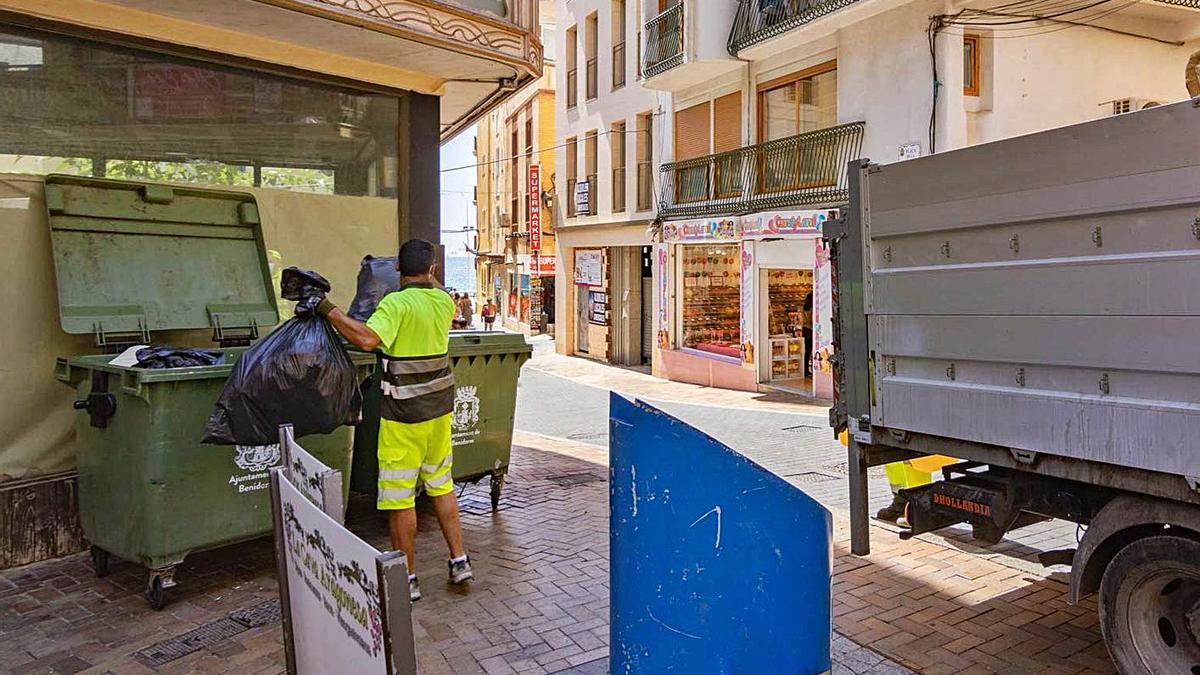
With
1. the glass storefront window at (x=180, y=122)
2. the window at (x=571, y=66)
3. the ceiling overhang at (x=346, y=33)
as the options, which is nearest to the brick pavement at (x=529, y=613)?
the glass storefront window at (x=180, y=122)

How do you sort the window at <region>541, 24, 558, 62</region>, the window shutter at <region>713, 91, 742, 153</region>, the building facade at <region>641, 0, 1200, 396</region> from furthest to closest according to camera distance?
1. the window at <region>541, 24, 558, 62</region>
2. the window shutter at <region>713, 91, 742, 153</region>
3. the building facade at <region>641, 0, 1200, 396</region>

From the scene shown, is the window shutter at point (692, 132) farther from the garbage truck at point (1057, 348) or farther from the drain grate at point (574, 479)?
the garbage truck at point (1057, 348)

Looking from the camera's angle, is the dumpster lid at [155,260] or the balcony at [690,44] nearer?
the dumpster lid at [155,260]

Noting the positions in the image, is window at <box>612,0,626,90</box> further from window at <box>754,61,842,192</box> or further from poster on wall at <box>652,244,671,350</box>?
window at <box>754,61,842,192</box>

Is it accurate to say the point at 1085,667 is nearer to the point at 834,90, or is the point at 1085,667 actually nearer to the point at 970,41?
the point at 970,41

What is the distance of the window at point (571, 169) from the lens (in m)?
23.8

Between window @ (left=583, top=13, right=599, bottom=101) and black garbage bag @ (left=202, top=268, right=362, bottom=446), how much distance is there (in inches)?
765

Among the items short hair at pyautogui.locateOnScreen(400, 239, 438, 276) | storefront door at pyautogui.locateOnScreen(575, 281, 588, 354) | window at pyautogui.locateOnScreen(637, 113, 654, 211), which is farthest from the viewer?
storefront door at pyautogui.locateOnScreen(575, 281, 588, 354)

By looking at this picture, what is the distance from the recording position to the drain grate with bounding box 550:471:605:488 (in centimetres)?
755

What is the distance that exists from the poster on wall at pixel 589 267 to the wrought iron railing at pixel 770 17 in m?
8.10

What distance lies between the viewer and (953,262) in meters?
4.05

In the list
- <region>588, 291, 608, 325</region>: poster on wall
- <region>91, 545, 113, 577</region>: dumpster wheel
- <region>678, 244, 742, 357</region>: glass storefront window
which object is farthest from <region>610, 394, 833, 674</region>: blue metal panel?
<region>588, 291, 608, 325</region>: poster on wall

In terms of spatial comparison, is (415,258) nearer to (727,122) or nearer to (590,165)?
(727,122)

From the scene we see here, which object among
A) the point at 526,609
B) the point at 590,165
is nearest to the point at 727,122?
the point at 590,165
